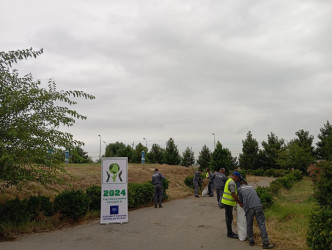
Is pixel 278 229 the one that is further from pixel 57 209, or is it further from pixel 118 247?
pixel 57 209

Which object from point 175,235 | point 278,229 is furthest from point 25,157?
point 278,229

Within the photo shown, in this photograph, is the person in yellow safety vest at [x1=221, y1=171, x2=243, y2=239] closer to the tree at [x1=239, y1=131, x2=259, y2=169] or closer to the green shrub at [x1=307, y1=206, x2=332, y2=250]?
the green shrub at [x1=307, y1=206, x2=332, y2=250]

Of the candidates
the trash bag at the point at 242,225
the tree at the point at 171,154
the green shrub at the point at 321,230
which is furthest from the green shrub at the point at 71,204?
the tree at the point at 171,154

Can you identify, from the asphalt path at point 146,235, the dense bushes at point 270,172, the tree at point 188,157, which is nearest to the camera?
the asphalt path at point 146,235

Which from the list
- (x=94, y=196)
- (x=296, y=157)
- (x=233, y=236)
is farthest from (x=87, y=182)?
(x=296, y=157)

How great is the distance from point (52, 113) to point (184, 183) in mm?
14962

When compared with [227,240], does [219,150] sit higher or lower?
higher

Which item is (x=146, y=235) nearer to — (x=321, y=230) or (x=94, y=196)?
(x=94, y=196)

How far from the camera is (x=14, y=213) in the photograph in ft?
30.1

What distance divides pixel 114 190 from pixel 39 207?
8.15 feet

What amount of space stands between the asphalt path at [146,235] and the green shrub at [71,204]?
55cm

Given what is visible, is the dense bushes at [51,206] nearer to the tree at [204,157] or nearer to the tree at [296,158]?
the tree at [204,157]

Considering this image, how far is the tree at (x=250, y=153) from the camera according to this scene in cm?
4841

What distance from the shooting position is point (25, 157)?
8.25 m
